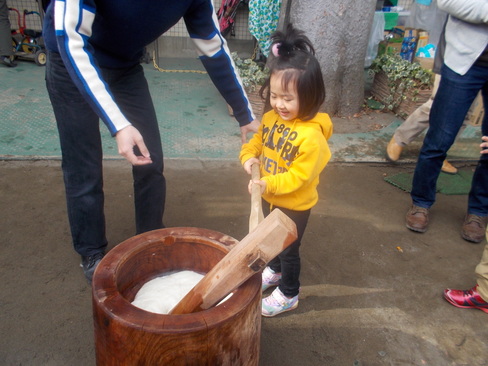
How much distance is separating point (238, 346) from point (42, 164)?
2803mm

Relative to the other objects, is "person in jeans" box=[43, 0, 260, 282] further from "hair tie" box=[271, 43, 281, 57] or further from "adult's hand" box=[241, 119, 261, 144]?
"hair tie" box=[271, 43, 281, 57]

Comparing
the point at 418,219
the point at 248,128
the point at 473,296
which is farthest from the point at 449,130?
the point at 248,128

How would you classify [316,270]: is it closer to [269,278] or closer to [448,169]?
[269,278]

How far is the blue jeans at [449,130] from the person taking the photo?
265 centimetres

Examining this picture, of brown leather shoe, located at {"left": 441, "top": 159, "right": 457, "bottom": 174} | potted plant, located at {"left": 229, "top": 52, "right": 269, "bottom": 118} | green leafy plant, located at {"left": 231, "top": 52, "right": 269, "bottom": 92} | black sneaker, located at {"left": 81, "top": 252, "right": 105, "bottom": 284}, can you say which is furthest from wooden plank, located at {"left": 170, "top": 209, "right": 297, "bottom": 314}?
green leafy plant, located at {"left": 231, "top": 52, "right": 269, "bottom": 92}

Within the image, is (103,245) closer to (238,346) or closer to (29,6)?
(238,346)

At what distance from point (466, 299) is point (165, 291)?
173 cm

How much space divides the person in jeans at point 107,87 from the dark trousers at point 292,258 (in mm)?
494

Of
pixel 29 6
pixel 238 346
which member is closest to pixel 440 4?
pixel 238 346

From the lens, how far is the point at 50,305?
219 cm

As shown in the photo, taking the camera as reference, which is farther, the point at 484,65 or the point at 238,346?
the point at 484,65

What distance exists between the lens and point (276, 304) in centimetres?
220

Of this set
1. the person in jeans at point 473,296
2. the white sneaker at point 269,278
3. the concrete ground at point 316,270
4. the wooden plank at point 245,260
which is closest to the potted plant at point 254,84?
the concrete ground at point 316,270

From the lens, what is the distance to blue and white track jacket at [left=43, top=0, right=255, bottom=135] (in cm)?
152
